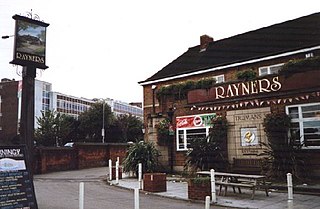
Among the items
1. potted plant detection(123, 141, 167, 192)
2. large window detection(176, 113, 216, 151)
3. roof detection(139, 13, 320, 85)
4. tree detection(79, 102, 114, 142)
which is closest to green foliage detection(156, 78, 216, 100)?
roof detection(139, 13, 320, 85)

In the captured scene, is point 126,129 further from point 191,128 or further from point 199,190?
point 199,190

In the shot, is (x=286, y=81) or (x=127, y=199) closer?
(x=127, y=199)

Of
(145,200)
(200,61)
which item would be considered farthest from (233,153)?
(200,61)

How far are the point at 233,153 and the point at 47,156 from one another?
15.4m

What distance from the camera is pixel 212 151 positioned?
1570 centimetres

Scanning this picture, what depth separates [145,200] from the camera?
36.9 ft

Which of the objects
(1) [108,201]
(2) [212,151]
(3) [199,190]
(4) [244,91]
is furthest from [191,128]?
(1) [108,201]

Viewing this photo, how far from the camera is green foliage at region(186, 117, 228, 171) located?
Answer: 15.6m

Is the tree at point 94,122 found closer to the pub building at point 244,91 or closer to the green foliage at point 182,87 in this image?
the pub building at point 244,91

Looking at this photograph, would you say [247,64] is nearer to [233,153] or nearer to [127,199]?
[233,153]

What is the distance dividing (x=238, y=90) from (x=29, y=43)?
10317 mm

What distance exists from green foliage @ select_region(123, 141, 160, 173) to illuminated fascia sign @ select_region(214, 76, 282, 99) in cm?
464

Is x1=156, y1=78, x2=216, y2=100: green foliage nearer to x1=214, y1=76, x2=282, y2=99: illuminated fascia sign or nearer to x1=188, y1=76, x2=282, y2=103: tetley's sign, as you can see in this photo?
x1=188, y1=76, x2=282, y2=103: tetley's sign

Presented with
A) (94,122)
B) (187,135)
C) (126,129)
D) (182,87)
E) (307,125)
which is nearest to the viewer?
(307,125)
